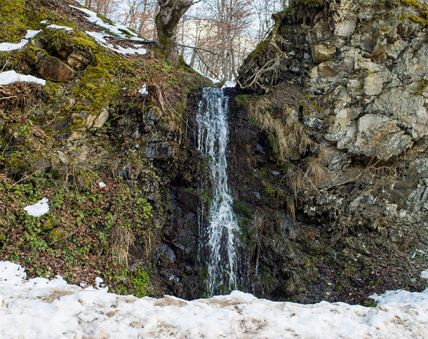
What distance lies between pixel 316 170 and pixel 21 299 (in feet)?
20.6

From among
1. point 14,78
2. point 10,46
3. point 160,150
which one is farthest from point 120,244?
point 10,46

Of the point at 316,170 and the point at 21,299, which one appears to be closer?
the point at 21,299

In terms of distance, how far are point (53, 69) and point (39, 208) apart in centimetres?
302

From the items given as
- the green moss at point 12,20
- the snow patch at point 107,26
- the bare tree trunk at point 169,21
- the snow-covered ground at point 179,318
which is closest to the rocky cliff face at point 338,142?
the bare tree trunk at point 169,21

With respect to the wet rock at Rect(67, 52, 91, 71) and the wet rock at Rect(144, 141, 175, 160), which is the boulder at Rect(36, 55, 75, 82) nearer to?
the wet rock at Rect(67, 52, 91, 71)

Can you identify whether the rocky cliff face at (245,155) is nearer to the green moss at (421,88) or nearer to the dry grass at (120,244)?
the dry grass at (120,244)

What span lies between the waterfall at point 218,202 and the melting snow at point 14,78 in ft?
10.9

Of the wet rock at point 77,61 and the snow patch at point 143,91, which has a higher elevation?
the wet rock at point 77,61

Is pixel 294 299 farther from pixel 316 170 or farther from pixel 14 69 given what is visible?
pixel 14 69

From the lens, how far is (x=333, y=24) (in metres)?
8.67

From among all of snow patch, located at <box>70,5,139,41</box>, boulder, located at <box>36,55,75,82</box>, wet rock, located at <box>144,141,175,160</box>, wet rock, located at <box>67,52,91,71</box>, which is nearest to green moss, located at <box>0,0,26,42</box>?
boulder, located at <box>36,55,75,82</box>

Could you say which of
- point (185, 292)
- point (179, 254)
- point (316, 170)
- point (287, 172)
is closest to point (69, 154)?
point (179, 254)

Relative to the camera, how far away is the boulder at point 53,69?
675 centimetres

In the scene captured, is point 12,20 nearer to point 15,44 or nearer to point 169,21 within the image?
point 15,44
